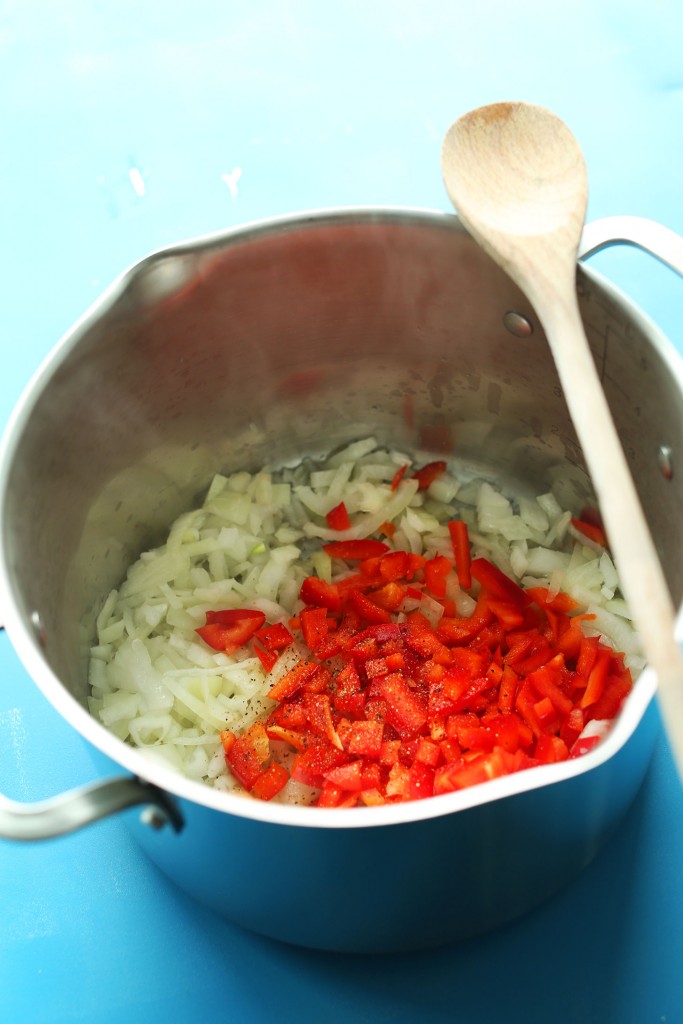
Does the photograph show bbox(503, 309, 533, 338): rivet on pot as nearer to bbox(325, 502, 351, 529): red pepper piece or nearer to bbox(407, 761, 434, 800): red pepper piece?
bbox(325, 502, 351, 529): red pepper piece

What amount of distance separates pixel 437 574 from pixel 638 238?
1.68 ft

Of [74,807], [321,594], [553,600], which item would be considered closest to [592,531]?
[553,600]

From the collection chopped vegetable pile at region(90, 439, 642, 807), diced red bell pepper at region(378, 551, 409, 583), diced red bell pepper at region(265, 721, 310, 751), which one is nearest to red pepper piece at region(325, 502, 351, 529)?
chopped vegetable pile at region(90, 439, 642, 807)

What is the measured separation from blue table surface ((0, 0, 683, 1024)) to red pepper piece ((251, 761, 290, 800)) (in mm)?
148

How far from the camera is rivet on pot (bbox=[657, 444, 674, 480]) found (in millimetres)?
1081

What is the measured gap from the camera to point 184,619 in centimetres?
133

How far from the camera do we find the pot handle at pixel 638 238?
3.37 feet

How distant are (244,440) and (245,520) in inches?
4.8

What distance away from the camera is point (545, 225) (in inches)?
41.9

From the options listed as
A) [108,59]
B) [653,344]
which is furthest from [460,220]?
[108,59]

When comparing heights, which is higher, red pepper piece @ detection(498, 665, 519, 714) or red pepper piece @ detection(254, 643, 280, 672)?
red pepper piece @ detection(254, 643, 280, 672)

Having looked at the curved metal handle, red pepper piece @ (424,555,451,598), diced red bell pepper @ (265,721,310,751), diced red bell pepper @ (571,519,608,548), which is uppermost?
the curved metal handle

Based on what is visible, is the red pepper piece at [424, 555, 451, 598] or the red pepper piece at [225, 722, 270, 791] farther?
the red pepper piece at [424, 555, 451, 598]

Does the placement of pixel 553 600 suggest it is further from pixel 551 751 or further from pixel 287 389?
pixel 287 389
